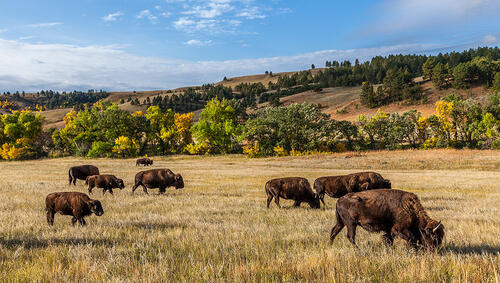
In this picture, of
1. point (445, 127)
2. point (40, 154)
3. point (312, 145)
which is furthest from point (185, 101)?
point (445, 127)

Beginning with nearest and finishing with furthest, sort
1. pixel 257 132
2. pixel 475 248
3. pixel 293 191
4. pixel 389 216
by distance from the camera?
pixel 389 216
pixel 475 248
pixel 293 191
pixel 257 132

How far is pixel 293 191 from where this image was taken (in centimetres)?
1268

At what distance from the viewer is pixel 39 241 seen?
661 centimetres

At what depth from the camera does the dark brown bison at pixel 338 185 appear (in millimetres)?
12664

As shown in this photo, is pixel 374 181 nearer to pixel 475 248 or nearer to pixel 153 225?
pixel 475 248

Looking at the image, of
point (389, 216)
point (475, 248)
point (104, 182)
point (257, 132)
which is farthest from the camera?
point (257, 132)

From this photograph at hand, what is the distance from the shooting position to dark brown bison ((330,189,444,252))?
5.70m

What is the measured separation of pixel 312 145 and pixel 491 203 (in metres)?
46.4

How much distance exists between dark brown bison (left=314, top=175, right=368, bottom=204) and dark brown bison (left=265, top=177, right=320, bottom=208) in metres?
0.47

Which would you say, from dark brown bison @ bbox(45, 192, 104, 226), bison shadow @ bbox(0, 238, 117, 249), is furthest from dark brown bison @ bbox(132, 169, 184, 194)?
bison shadow @ bbox(0, 238, 117, 249)

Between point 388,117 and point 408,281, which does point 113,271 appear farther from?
point 388,117

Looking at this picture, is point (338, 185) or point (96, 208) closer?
point (96, 208)

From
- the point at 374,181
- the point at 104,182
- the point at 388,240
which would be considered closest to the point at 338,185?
the point at 374,181

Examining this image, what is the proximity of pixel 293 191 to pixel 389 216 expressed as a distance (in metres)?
6.80
